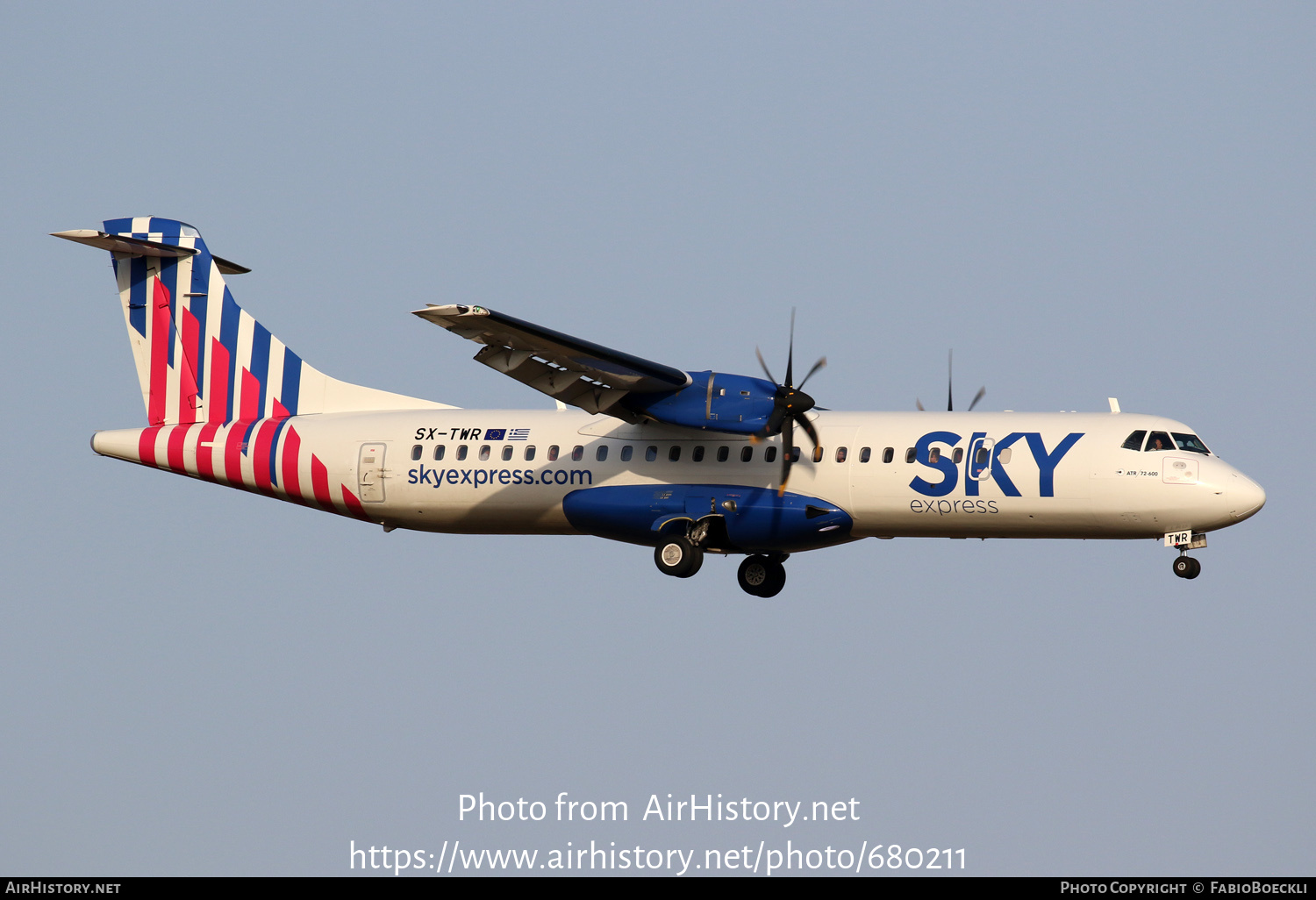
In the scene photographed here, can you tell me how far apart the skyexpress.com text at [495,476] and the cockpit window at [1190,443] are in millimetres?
9022

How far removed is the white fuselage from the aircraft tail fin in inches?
18.5

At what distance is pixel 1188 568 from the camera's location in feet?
74.0

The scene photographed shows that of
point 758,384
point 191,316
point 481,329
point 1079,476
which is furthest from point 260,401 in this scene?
point 1079,476

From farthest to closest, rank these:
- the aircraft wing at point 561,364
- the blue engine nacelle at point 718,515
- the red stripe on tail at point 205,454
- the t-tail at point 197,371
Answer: the t-tail at point 197,371, the red stripe on tail at point 205,454, the blue engine nacelle at point 718,515, the aircraft wing at point 561,364

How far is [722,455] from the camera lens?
24.8 m

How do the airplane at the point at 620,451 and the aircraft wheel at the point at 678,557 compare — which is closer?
the airplane at the point at 620,451

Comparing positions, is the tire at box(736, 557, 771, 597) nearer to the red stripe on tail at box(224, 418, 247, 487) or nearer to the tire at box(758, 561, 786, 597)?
the tire at box(758, 561, 786, 597)

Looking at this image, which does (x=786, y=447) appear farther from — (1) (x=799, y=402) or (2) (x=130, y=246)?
(2) (x=130, y=246)

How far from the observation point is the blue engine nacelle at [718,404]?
23438 millimetres

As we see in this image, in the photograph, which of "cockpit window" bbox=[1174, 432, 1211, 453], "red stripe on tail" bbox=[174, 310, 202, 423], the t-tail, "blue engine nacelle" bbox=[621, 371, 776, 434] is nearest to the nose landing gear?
"cockpit window" bbox=[1174, 432, 1211, 453]

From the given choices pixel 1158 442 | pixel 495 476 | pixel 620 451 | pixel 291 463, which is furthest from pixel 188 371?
pixel 1158 442

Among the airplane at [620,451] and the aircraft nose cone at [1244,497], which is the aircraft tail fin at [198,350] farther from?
the aircraft nose cone at [1244,497]

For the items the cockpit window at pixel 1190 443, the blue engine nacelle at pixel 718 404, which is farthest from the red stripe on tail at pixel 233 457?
the cockpit window at pixel 1190 443

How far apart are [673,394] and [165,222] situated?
10611 mm
